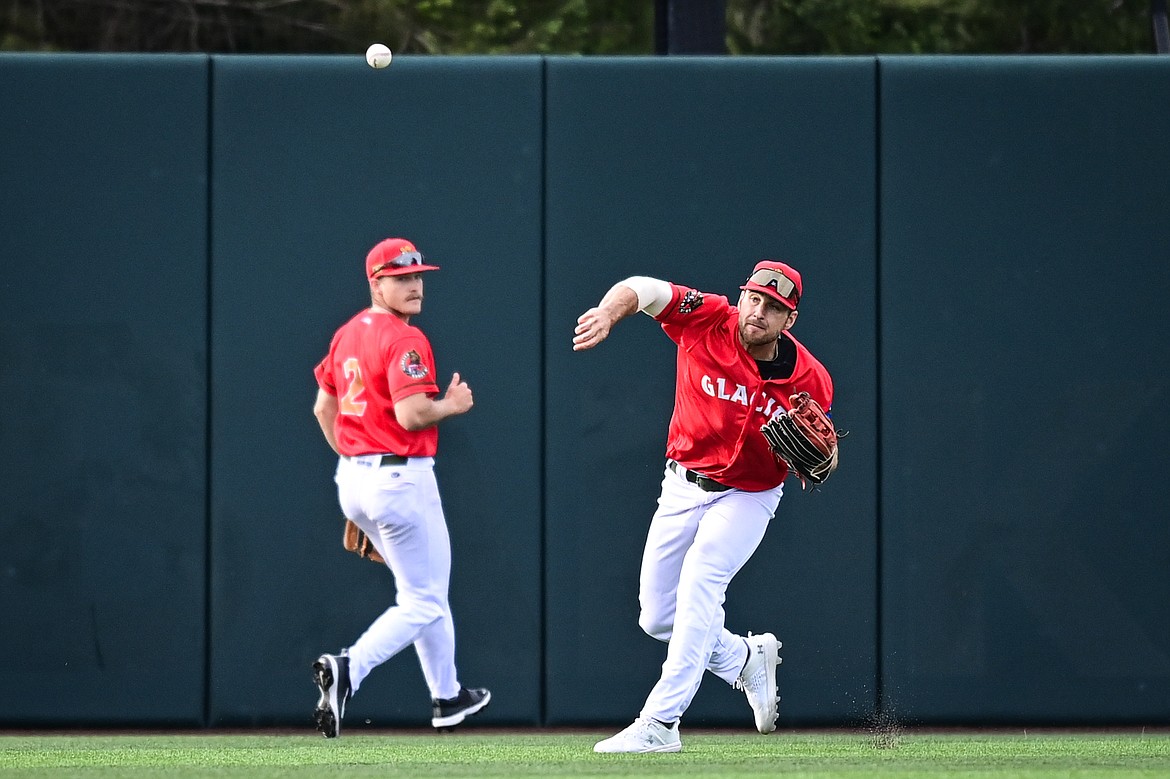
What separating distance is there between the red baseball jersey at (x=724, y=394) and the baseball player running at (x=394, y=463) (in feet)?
2.88

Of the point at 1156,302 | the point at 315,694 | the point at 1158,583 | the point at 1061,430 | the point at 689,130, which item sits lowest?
the point at 315,694

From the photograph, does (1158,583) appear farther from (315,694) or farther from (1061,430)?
(315,694)

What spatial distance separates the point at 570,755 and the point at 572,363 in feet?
6.15

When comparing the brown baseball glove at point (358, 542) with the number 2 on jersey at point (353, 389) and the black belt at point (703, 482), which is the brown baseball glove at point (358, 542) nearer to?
the number 2 on jersey at point (353, 389)

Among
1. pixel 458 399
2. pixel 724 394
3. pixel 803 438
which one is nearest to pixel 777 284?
pixel 724 394

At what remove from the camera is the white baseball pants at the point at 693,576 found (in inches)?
214

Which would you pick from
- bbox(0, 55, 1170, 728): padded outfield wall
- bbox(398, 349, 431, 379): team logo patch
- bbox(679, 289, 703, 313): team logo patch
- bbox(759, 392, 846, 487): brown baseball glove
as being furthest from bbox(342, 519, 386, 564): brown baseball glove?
bbox(759, 392, 846, 487): brown baseball glove

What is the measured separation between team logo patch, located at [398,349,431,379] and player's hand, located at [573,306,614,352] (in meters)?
1.01

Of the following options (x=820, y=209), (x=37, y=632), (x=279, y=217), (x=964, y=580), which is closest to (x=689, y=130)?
(x=820, y=209)

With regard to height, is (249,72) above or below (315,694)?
above

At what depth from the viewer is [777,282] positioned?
5516 mm

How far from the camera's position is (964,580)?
6711mm

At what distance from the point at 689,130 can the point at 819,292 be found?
35.5 inches

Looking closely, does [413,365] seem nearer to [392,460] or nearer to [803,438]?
[392,460]
